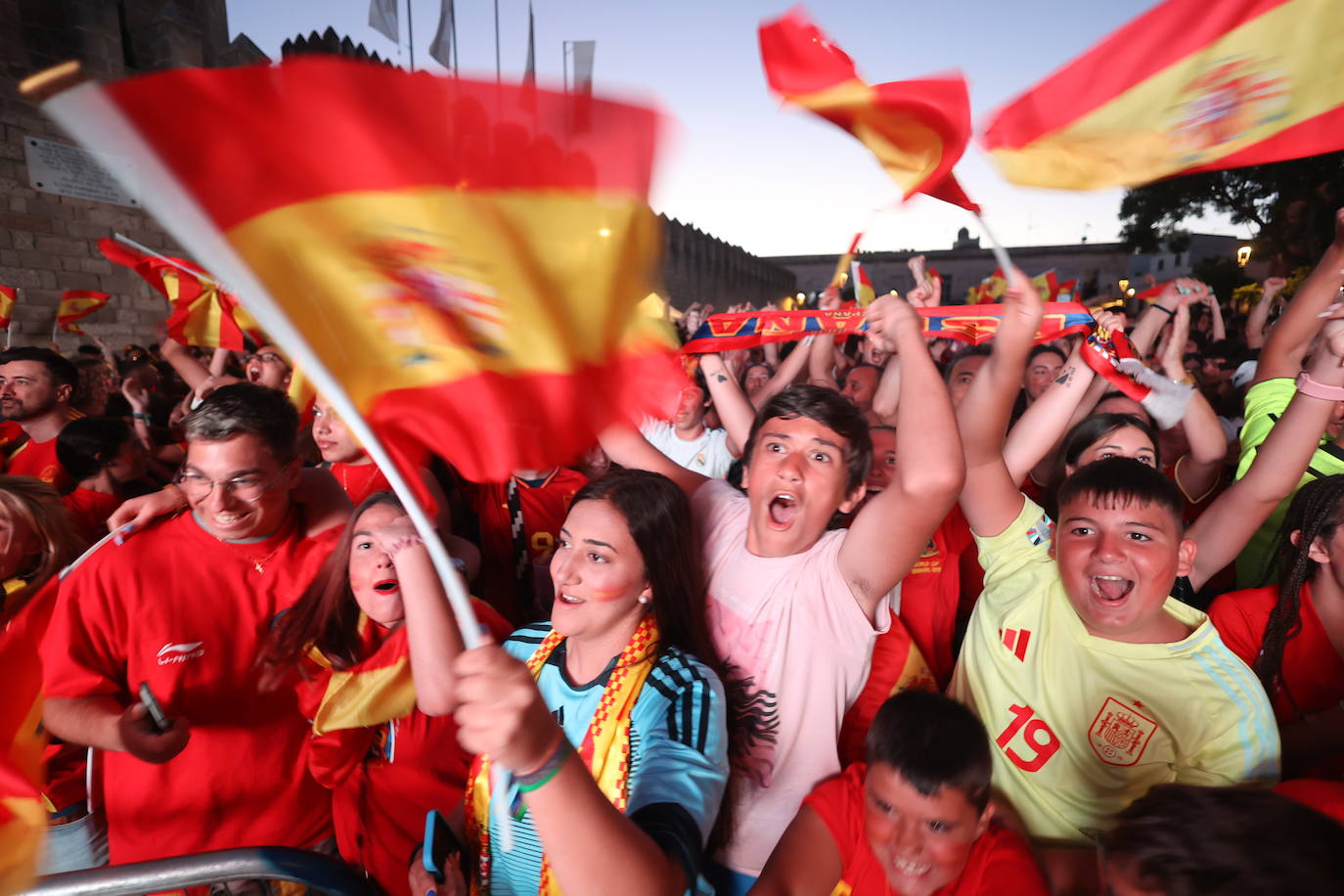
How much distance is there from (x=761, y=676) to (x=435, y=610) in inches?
31.5

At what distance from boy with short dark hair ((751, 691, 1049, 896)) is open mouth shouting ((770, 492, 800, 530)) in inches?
19.7

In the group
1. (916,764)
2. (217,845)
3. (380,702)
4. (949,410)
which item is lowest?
(217,845)

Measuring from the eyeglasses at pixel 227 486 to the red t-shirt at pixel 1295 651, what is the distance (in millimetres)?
2866

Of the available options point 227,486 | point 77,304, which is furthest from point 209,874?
point 77,304

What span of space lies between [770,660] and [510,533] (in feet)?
6.32

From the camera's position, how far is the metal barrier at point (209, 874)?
1221 millimetres

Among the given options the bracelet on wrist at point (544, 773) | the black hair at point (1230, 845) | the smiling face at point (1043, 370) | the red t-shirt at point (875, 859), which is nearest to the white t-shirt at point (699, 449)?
the smiling face at point (1043, 370)

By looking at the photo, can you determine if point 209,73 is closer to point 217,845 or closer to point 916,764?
point 916,764

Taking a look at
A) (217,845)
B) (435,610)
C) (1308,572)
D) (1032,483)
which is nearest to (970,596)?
(1032,483)

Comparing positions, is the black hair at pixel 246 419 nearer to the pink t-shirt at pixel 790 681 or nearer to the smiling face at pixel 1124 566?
the pink t-shirt at pixel 790 681

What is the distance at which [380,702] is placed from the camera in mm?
1783

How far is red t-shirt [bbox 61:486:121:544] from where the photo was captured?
3.07 m

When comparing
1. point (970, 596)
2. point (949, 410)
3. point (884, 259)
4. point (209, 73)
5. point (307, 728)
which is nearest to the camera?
point (209, 73)

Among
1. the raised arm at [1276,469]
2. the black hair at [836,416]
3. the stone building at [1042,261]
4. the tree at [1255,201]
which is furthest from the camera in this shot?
the stone building at [1042,261]
